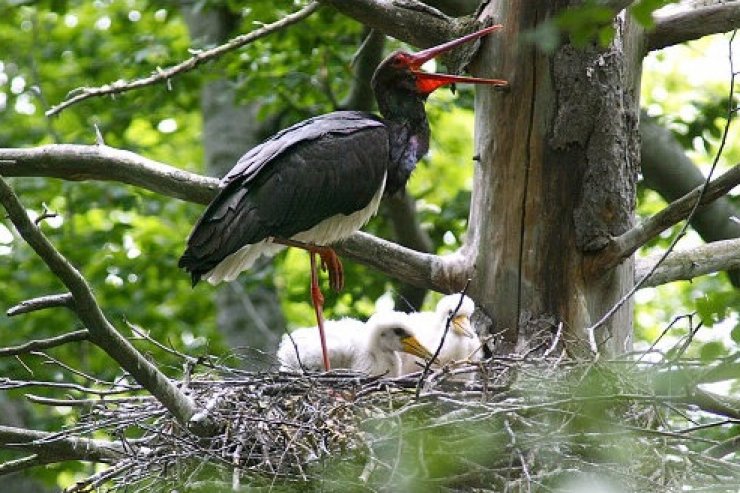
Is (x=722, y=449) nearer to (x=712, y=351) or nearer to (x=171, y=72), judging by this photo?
(x=712, y=351)

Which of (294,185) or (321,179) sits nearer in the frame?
(294,185)

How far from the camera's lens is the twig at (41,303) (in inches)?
135

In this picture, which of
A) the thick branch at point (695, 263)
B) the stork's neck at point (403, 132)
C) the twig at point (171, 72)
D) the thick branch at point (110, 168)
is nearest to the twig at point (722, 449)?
the thick branch at point (695, 263)

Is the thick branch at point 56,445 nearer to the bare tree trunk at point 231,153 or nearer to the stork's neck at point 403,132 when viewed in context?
the stork's neck at point 403,132

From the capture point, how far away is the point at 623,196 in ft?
17.3

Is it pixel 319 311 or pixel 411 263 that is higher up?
pixel 411 263

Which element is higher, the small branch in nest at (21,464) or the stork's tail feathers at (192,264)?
the stork's tail feathers at (192,264)

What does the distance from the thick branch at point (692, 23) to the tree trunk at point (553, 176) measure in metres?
0.13

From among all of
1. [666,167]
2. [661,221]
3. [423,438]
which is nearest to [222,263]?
[661,221]

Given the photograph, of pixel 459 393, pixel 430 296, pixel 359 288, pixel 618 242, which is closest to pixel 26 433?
pixel 459 393

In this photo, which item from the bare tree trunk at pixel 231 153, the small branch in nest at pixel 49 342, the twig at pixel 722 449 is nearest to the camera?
the small branch in nest at pixel 49 342

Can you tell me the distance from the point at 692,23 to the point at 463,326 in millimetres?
1628

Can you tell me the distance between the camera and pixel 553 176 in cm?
531

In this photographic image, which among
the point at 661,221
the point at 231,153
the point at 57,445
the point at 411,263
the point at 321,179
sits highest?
the point at 231,153
